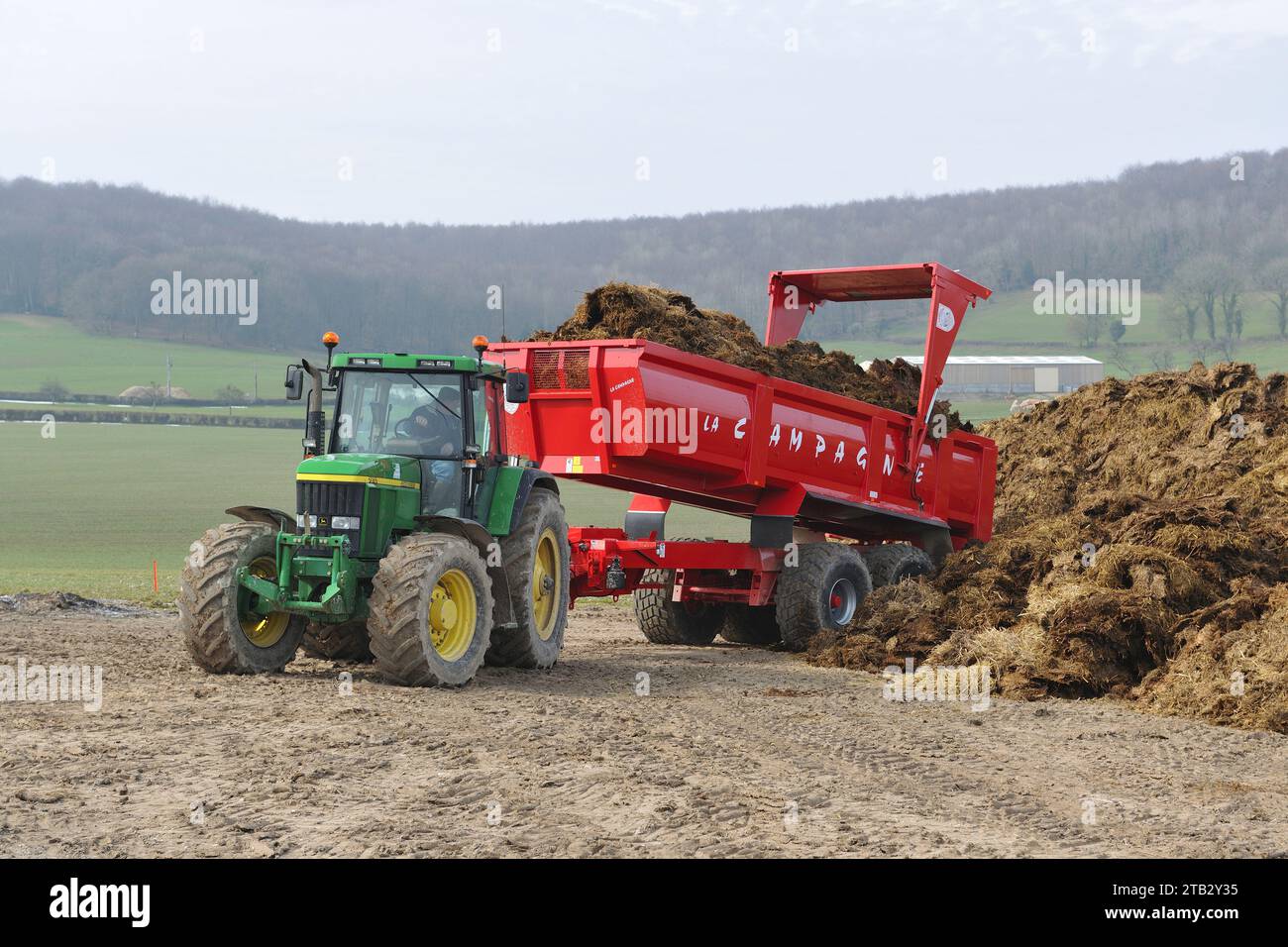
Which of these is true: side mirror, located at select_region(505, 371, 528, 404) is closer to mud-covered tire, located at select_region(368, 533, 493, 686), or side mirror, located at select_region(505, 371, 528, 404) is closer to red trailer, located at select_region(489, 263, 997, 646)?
mud-covered tire, located at select_region(368, 533, 493, 686)

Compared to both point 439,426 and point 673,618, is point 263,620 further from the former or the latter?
point 673,618

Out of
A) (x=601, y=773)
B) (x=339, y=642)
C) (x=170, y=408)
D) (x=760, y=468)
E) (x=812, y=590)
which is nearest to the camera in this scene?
(x=601, y=773)

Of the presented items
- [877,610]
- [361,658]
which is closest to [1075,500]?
[877,610]

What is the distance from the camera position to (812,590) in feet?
47.8

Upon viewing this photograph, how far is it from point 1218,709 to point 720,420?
200 inches

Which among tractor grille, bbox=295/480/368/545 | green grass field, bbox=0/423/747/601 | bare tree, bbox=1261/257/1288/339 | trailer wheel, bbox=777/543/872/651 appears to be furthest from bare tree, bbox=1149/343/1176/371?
tractor grille, bbox=295/480/368/545

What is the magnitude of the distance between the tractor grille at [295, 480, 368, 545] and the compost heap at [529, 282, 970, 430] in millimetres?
3241

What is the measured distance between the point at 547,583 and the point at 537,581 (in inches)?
8.3

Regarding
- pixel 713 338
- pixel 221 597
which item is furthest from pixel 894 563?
pixel 221 597

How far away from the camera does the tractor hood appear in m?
10.7

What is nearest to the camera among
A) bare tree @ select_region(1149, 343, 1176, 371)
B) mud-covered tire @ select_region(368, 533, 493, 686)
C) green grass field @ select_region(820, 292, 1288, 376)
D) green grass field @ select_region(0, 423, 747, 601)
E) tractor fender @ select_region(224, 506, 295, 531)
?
mud-covered tire @ select_region(368, 533, 493, 686)

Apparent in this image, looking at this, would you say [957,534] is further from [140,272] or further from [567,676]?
[140,272]

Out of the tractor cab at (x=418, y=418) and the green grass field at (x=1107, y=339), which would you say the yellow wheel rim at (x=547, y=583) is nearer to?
the tractor cab at (x=418, y=418)

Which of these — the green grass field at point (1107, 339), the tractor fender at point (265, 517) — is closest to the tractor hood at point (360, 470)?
the tractor fender at point (265, 517)
